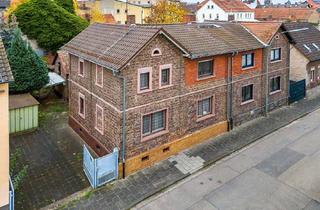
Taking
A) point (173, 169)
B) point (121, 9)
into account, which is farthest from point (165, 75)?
point (121, 9)

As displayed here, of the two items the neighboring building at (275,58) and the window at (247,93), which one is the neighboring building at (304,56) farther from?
the window at (247,93)

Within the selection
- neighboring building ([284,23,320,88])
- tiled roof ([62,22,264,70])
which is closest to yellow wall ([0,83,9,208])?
tiled roof ([62,22,264,70])

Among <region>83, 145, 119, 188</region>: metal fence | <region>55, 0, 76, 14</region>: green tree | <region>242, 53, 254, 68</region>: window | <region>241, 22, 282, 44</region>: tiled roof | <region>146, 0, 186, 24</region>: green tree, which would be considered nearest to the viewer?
<region>83, 145, 119, 188</region>: metal fence

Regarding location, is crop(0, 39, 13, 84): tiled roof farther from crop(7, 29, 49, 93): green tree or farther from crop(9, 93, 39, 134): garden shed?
crop(7, 29, 49, 93): green tree

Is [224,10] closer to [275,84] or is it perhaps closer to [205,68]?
[275,84]

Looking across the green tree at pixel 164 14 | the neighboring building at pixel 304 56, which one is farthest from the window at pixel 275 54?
the green tree at pixel 164 14

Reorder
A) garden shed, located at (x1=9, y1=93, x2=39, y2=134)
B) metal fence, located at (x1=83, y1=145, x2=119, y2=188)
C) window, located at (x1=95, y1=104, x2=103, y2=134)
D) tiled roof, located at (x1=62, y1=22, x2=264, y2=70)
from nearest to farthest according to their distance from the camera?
metal fence, located at (x1=83, y1=145, x2=119, y2=188) < tiled roof, located at (x1=62, y1=22, x2=264, y2=70) < window, located at (x1=95, y1=104, x2=103, y2=134) < garden shed, located at (x1=9, y1=93, x2=39, y2=134)

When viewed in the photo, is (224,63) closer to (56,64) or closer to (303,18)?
(56,64)

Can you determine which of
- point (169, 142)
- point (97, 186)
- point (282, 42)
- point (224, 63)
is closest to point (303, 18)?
point (282, 42)
